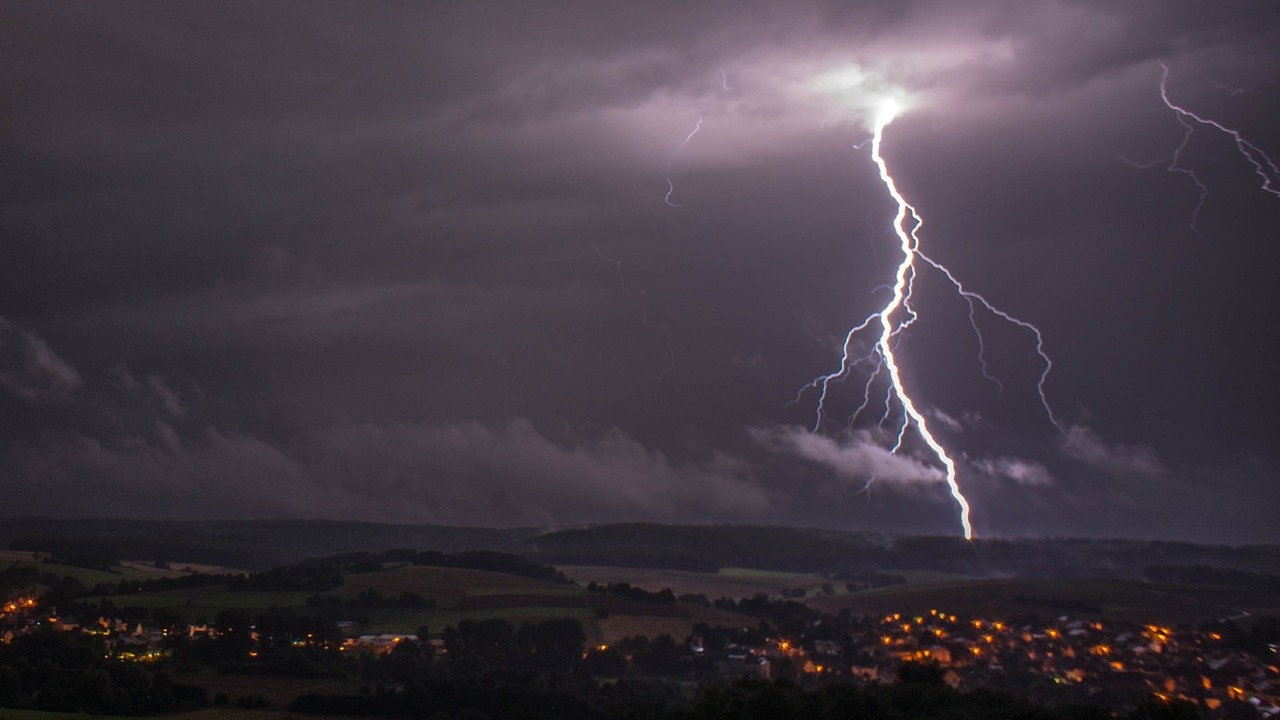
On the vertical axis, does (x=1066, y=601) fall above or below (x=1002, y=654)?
above

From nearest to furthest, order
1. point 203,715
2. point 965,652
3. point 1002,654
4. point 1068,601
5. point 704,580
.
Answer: point 203,715
point 1002,654
point 965,652
point 1068,601
point 704,580

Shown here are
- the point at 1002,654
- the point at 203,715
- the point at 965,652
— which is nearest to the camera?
the point at 203,715

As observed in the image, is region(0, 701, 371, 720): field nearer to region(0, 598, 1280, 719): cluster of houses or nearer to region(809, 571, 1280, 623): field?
region(0, 598, 1280, 719): cluster of houses

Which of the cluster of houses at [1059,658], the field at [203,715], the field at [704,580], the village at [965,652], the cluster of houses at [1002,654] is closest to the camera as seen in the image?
the field at [203,715]

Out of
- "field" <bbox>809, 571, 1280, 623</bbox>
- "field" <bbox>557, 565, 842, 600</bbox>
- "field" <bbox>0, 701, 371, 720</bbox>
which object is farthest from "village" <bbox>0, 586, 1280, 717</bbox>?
"field" <bbox>557, 565, 842, 600</bbox>

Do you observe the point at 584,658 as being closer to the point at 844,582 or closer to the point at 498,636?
the point at 498,636

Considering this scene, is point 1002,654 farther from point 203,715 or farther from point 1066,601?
point 203,715

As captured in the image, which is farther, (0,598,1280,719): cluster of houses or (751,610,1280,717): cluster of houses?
(0,598,1280,719): cluster of houses

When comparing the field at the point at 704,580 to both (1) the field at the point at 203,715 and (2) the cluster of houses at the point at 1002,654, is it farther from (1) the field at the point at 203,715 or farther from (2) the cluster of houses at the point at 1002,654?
(1) the field at the point at 203,715

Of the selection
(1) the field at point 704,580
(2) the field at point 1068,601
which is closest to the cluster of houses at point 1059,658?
(2) the field at point 1068,601

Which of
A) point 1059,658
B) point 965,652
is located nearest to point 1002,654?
point 965,652

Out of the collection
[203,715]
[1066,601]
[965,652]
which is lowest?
[203,715]

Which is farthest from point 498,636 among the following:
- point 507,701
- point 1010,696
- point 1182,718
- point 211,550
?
point 211,550
